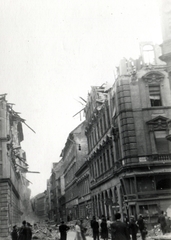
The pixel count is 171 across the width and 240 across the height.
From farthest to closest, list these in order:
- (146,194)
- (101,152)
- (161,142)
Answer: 1. (101,152)
2. (161,142)
3. (146,194)

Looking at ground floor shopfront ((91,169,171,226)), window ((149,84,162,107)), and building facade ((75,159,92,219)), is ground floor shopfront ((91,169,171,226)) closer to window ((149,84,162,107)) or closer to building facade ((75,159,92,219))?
window ((149,84,162,107))

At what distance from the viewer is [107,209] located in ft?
117

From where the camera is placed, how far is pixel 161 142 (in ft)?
94.8

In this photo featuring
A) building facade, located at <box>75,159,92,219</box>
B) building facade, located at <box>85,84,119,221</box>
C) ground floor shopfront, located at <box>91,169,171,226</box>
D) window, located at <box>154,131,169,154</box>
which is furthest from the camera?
building facade, located at <box>75,159,92,219</box>

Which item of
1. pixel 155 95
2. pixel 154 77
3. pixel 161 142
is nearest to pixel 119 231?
pixel 161 142

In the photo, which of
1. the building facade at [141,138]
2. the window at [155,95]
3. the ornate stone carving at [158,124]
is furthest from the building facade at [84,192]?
the window at [155,95]

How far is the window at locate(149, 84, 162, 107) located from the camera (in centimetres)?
2978

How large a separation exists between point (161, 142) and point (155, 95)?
396cm

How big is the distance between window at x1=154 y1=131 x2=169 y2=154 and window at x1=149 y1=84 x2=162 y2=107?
246 cm

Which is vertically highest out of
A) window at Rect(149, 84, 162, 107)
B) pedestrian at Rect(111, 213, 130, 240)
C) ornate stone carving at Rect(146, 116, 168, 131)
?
window at Rect(149, 84, 162, 107)

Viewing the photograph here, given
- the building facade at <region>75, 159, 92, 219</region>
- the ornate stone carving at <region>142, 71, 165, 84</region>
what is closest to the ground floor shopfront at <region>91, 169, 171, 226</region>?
the ornate stone carving at <region>142, 71, 165, 84</region>

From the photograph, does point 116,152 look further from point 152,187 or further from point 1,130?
point 1,130

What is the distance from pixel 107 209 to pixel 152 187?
9152 mm

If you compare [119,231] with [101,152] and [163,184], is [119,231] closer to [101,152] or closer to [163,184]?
[163,184]
